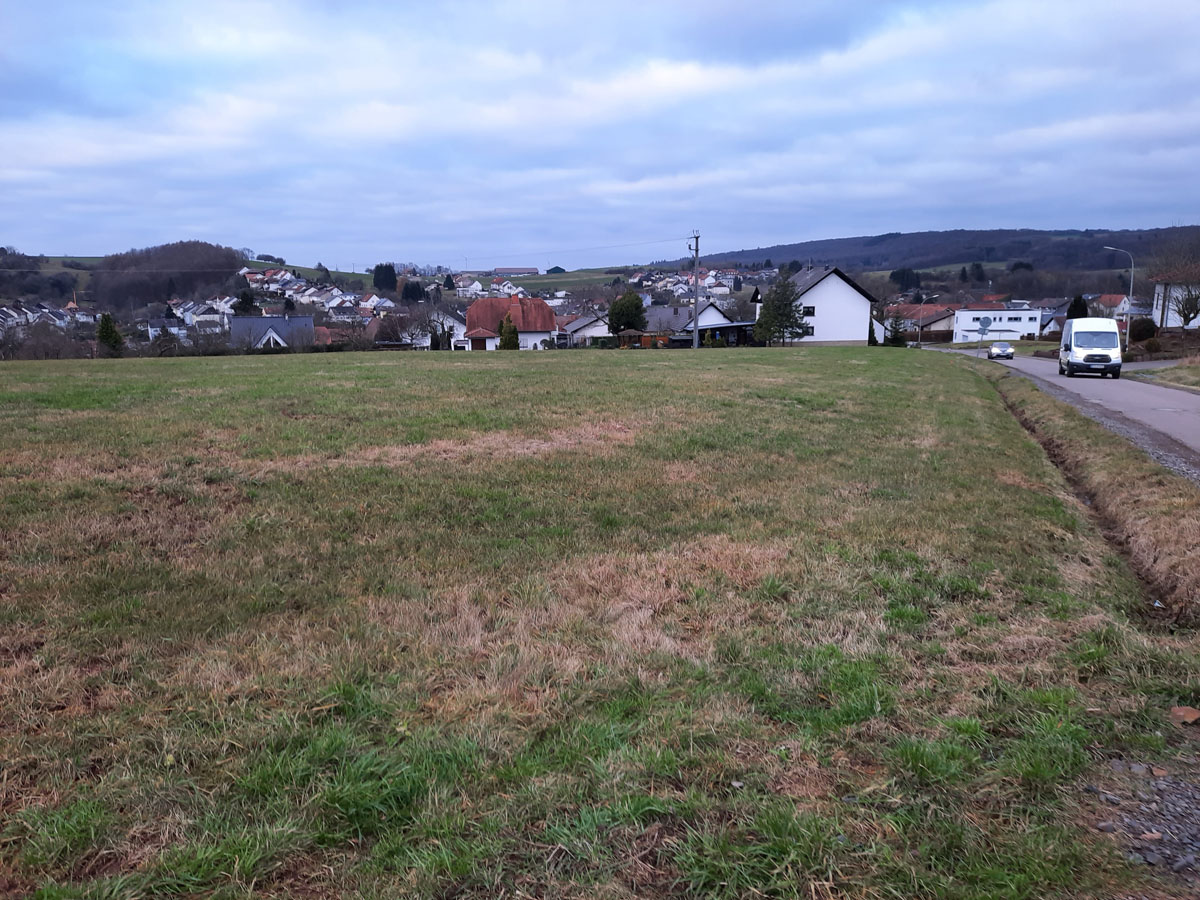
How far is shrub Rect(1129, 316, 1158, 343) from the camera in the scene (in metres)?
58.1

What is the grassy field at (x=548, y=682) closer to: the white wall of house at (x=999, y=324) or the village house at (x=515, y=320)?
the village house at (x=515, y=320)

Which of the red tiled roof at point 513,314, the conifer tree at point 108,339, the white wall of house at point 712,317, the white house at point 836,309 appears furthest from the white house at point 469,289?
the conifer tree at point 108,339

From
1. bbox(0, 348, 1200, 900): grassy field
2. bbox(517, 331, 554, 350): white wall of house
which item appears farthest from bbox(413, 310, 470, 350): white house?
bbox(0, 348, 1200, 900): grassy field

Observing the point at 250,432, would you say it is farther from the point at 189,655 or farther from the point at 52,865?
the point at 52,865

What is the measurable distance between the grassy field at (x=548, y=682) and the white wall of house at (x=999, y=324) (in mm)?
120671

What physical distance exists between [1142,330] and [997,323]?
66.9 meters

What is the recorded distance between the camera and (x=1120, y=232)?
191 m

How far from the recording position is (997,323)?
398 ft

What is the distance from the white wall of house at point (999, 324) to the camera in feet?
384

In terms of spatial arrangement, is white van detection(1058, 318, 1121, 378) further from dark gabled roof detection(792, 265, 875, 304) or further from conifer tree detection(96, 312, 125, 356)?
conifer tree detection(96, 312, 125, 356)

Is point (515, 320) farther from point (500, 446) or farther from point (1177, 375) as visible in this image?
point (500, 446)

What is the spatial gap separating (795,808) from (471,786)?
4.49 feet

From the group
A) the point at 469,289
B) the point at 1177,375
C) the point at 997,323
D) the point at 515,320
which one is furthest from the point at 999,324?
the point at 469,289

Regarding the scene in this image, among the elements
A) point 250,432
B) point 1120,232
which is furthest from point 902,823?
point 1120,232
